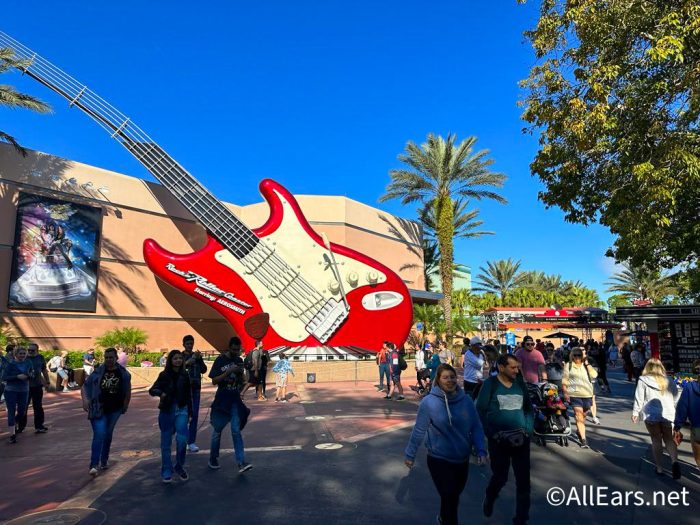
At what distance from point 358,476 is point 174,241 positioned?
20706 mm

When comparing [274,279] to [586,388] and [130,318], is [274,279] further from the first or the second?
[586,388]

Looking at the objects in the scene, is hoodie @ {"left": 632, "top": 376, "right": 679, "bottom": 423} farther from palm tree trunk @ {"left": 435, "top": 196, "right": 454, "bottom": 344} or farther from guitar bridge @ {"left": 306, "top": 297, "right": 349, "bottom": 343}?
palm tree trunk @ {"left": 435, "top": 196, "right": 454, "bottom": 344}

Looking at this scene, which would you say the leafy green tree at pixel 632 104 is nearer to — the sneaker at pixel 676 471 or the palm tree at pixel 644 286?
the sneaker at pixel 676 471

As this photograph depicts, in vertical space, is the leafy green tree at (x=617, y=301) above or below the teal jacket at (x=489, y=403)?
above

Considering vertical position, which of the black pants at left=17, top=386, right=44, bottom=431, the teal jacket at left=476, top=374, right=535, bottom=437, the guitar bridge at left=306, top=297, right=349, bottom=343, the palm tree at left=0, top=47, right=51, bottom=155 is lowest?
the black pants at left=17, top=386, right=44, bottom=431

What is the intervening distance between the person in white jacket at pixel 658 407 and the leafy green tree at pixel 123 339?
17577 mm

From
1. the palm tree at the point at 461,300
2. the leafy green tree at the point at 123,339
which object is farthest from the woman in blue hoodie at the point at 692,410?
the palm tree at the point at 461,300

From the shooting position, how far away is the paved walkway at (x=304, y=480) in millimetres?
4250

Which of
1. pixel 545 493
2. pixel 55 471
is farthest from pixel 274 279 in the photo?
pixel 545 493

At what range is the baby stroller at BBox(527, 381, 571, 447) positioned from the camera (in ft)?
22.3

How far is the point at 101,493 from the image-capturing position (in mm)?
4859

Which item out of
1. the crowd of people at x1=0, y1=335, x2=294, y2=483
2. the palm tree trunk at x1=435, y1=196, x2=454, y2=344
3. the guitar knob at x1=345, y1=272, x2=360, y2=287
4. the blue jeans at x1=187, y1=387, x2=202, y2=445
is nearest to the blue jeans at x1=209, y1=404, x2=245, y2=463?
the crowd of people at x1=0, y1=335, x2=294, y2=483

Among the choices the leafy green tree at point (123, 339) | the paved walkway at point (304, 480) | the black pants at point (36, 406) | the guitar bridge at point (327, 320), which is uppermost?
the guitar bridge at point (327, 320)

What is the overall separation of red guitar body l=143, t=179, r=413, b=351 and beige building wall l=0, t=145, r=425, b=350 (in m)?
3.13
